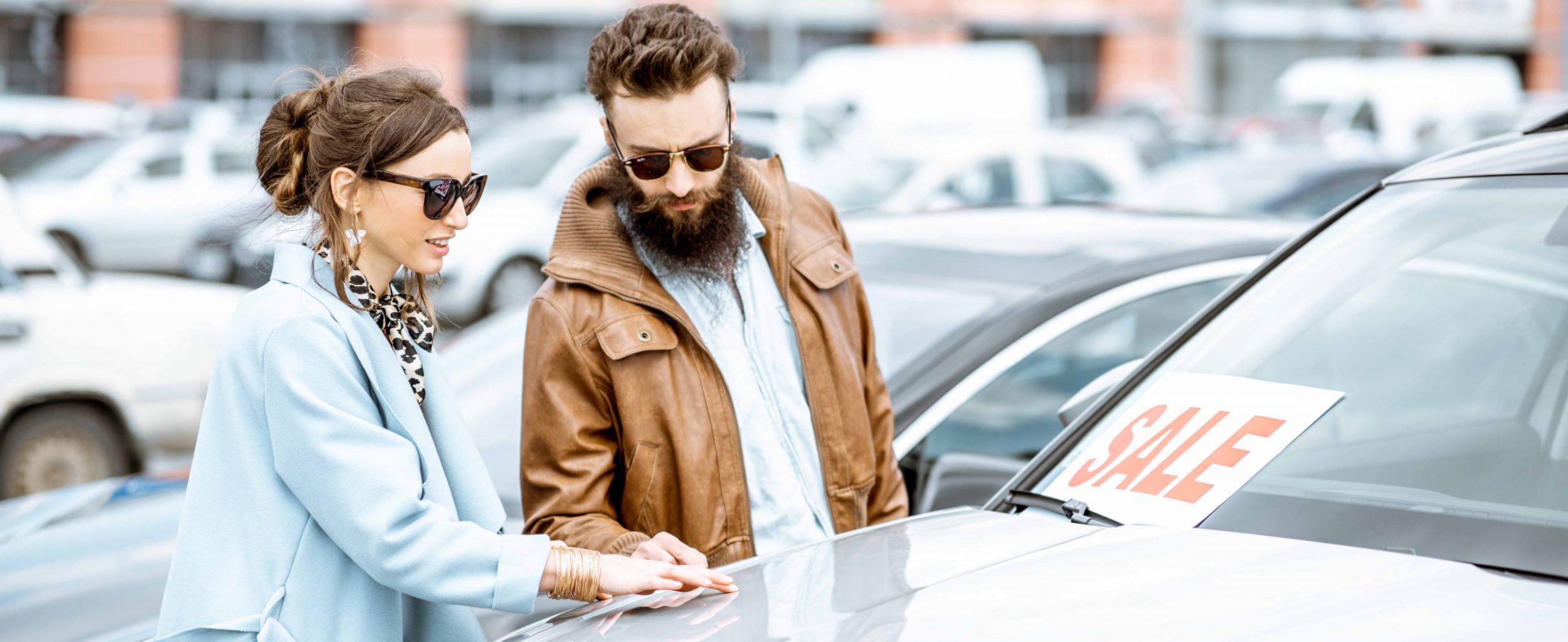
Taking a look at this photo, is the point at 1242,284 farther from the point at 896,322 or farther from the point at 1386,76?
the point at 1386,76

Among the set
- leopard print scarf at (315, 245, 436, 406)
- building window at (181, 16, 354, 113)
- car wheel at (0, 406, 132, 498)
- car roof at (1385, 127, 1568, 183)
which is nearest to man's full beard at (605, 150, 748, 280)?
leopard print scarf at (315, 245, 436, 406)

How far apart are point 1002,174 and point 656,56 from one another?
10.0 m

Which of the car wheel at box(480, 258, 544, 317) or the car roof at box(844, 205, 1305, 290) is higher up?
the car roof at box(844, 205, 1305, 290)

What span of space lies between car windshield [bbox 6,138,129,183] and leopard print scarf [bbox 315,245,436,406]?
13144 millimetres

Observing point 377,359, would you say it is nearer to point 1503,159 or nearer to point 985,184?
point 1503,159

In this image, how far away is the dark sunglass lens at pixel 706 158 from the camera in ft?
7.95

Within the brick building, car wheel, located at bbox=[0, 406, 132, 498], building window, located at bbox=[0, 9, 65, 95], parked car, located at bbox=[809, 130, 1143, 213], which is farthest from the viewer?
the brick building

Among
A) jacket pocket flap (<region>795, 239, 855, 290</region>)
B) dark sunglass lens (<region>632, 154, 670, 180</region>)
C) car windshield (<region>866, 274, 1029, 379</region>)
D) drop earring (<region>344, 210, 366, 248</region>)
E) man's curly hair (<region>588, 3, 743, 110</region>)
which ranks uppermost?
man's curly hair (<region>588, 3, 743, 110</region>)

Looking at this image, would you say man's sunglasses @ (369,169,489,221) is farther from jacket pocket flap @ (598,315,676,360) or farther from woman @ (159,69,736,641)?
jacket pocket flap @ (598,315,676,360)

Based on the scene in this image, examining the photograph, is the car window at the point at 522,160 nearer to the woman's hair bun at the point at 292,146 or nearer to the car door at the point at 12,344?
the car door at the point at 12,344

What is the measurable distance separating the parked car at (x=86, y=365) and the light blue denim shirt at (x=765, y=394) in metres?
4.37

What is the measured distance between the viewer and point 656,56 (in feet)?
7.73

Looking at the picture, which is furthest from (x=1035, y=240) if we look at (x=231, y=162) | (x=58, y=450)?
(x=231, y=162)

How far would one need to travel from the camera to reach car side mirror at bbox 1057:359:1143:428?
289 centimetres
